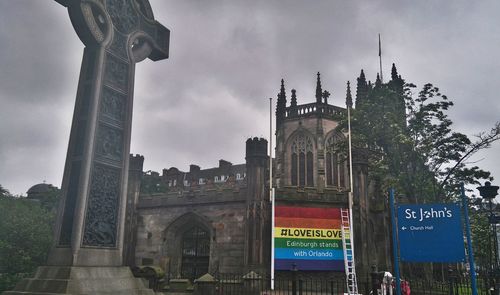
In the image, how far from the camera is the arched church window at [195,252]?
27000 millimetres

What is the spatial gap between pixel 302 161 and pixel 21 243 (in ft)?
98.1

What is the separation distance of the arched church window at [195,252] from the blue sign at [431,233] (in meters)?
20.8

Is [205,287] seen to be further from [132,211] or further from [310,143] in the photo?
[310,143]

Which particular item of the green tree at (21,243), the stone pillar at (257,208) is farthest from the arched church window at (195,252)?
the green tree at (21,243)

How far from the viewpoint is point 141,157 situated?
29.3m

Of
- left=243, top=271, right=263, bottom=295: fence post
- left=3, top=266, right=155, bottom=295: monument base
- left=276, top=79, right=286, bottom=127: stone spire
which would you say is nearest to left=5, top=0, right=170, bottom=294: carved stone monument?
left=3, top=266, right=155, bottom=295: monument base

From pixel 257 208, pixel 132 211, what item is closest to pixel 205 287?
pixel 257 208

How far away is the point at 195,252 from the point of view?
→ 27578 millimetres

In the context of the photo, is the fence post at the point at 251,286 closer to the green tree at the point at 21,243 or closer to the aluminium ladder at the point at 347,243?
the aluminium ladder at the point at 347,243

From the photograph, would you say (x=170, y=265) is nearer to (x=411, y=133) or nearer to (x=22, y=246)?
(x=22, y=246)

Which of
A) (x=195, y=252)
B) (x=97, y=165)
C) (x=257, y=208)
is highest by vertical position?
(x=257, y=208)

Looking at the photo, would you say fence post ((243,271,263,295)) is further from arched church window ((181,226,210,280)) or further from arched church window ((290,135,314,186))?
arched church window ((290,135,314,186))

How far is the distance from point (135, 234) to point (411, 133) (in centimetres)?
1990

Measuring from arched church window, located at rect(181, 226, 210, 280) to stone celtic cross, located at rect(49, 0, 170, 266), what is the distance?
60.3 ft
